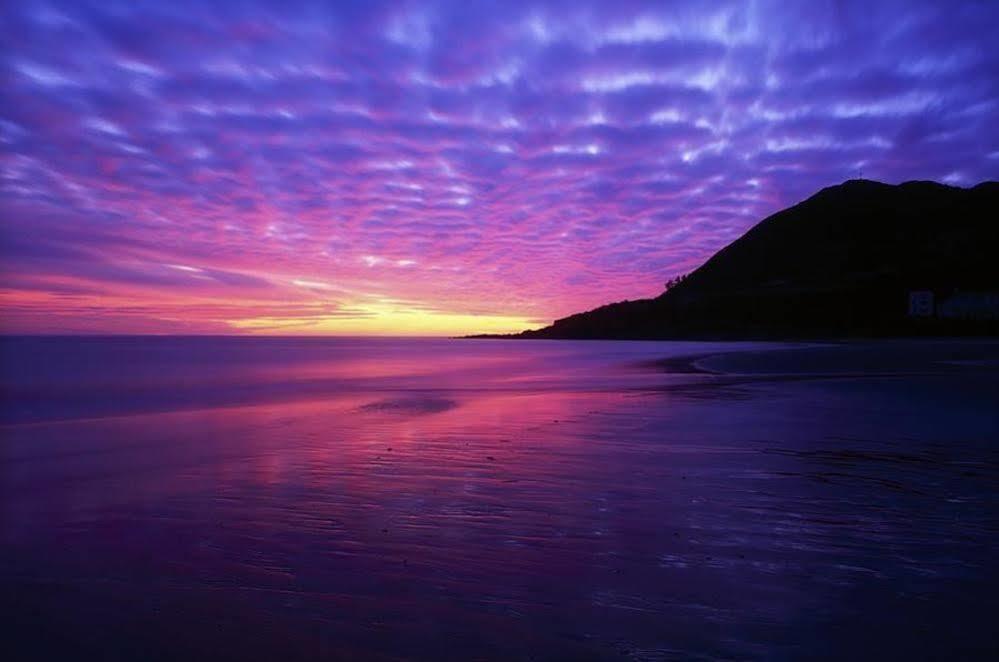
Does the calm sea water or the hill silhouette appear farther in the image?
the hill silhouette

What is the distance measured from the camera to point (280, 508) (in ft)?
26.1

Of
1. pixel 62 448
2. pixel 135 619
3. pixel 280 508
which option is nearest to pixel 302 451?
pixel 280 508

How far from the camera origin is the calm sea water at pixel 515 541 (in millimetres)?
4520

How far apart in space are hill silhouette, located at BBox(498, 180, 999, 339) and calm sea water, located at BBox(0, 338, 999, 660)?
Result: 9704cm

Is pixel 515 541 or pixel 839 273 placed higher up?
pixel 839 273

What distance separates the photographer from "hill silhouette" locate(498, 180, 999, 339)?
108m

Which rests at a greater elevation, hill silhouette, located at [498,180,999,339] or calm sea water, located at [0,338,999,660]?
hill silhouette, located at [498,180,999,339]

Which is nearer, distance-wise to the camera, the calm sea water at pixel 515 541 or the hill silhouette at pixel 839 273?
the calm sea water at pixel 515 541

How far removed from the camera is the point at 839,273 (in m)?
147

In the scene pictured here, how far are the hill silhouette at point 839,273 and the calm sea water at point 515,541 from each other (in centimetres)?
9704

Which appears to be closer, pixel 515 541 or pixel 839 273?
pixel 515 541

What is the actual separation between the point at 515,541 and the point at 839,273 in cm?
16201

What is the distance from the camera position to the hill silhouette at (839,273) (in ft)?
354

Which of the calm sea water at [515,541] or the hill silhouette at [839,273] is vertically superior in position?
the hill silhouette at [839,273]
